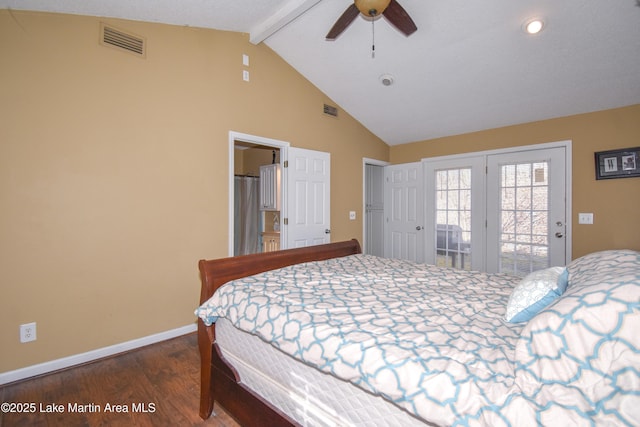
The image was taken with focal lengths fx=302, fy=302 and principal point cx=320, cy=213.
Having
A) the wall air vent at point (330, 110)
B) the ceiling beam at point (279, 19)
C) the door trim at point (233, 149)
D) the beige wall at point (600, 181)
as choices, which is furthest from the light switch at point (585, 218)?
the ceiling beam at point (279, 19)

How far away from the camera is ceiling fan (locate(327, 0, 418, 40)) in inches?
79.0

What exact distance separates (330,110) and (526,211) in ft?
9.77

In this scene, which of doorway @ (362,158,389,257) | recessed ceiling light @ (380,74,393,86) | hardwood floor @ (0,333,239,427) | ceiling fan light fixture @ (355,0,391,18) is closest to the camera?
hardwood floor @ (0,333,239,427)

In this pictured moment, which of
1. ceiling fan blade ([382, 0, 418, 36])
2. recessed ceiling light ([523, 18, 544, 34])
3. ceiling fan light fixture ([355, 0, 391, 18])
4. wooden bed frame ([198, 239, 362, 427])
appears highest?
recessed ceiling light ([523, 18, 544, 34])

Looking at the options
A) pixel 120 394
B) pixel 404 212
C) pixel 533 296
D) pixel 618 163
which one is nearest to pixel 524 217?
pixel 618 163

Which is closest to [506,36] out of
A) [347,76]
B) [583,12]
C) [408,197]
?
[583,12]

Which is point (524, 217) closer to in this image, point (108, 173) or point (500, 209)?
Answer: point (500, 209)

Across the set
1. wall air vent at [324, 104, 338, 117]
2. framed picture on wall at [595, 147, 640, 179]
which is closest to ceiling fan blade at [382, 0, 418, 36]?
wall air vent at [324, 104, 338, 117]

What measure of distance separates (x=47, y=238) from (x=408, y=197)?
14.8ft

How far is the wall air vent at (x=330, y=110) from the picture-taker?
14.4 ft

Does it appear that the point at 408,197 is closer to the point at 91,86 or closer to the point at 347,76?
the point at 347,76

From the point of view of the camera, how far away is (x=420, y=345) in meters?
1.08

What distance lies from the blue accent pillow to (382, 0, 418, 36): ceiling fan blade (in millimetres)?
1943

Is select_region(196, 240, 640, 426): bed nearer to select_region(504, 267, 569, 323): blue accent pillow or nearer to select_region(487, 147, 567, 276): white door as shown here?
select_region(504, 267, 569, 323): blue accent pillow
